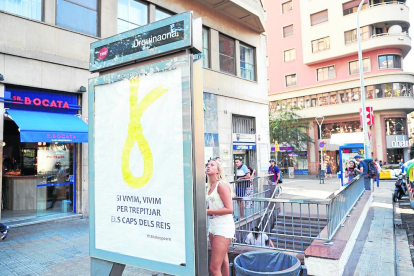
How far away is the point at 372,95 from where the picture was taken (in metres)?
33.0

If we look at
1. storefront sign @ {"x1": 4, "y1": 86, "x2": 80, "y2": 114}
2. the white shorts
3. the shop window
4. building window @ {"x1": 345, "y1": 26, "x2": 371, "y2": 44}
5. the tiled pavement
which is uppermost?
building window @ {"x1": 345, "y1": 26, "x2": 371, "y2": 44}

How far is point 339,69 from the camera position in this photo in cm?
3588

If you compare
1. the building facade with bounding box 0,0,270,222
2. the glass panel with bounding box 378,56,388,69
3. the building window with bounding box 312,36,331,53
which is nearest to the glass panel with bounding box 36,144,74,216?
the building facade with bounding box 0,0,270,222

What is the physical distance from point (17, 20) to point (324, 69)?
35.8 meters

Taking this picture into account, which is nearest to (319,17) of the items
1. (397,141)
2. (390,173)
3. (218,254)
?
(397,141)

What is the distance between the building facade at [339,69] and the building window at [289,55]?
0.13m

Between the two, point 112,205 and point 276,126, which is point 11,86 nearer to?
point 112,205

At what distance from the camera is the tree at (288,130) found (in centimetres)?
3431

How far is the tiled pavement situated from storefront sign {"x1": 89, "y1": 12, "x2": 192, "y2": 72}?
3563mm

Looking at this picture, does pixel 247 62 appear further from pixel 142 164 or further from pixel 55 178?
pixel 142 164

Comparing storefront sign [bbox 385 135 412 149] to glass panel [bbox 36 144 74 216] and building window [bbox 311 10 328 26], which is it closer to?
building window [bbox 311 10 328 26]

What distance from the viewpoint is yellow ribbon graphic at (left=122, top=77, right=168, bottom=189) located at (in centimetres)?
265

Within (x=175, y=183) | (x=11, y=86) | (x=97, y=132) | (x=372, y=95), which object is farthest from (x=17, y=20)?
(x=372, y=95)

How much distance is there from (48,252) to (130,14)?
910 centimetres
